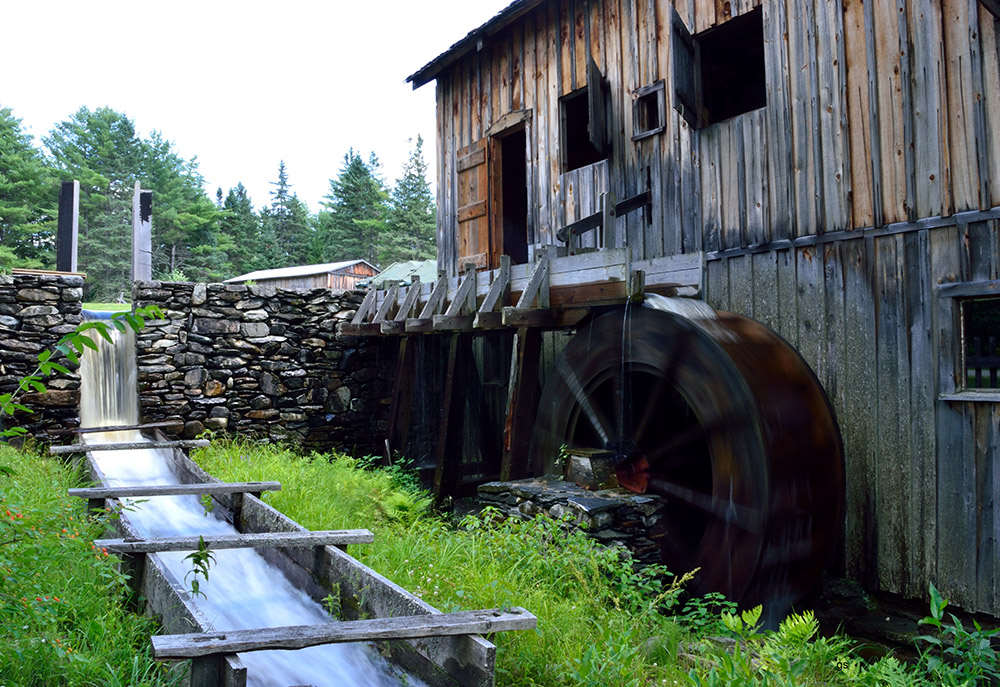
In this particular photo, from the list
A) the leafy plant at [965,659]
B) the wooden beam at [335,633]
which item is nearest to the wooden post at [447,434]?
the leafy plant at [965,659]

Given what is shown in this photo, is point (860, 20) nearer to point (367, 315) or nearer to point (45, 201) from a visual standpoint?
point (367, 315)

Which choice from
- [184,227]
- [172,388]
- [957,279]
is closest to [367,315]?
[172,388]

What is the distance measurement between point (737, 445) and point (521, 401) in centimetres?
210

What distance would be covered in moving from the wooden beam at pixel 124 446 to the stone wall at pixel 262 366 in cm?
112

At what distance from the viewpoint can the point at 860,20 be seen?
5066 mm

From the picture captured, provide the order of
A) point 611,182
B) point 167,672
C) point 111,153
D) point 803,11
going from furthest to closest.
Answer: point 111,153 < point 611,182 < point 803,11 < point 167,672

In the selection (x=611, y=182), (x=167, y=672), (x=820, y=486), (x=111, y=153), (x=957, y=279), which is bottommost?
(x=167, y=672)

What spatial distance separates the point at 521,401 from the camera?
648 centimetres

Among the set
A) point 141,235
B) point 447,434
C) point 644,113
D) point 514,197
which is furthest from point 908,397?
point 141,235

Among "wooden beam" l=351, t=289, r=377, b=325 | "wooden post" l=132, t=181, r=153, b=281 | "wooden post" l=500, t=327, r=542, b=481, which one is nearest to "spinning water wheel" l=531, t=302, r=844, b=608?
"wooden post" l=500, t=327, r=542, b=481

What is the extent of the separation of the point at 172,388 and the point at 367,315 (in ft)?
7.91

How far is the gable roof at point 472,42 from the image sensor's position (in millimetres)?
7684

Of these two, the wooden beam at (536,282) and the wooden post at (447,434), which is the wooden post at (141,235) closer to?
the wooden post at (447,434)

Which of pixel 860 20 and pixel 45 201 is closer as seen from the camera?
pixel 860 20
